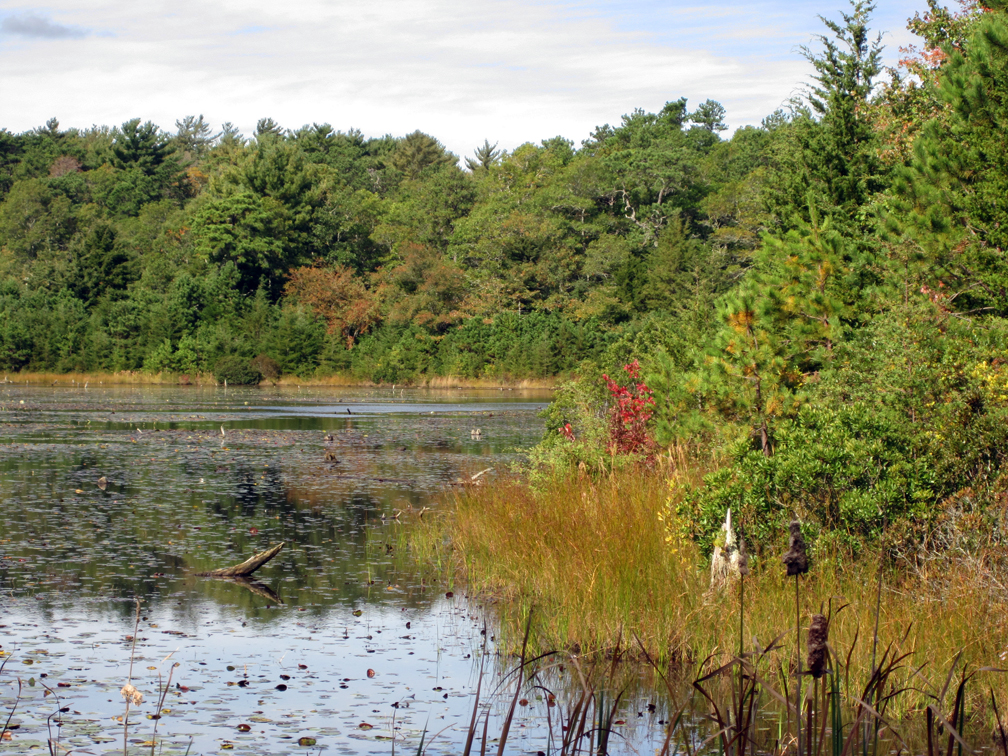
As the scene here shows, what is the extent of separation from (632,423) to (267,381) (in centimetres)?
5068

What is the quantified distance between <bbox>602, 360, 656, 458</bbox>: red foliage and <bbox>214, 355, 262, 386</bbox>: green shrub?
159 ft

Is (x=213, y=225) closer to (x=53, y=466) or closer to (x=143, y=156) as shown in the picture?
(x=143, y=156)

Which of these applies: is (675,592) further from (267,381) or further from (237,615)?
(267,381)

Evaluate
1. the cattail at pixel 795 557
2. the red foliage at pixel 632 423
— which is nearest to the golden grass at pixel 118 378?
the red foliage at pixel 632 423

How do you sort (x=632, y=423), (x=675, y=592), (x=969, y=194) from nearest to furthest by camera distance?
(x=675, y=592), (x=969, y=194), (x=632, y=423)

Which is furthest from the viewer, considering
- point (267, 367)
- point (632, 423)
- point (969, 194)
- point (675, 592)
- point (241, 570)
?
point (267, 367)

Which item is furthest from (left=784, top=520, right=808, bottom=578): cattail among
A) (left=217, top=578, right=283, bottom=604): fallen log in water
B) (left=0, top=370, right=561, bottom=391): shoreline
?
(left=0, top=370, right=561, bottom=391): shoreline

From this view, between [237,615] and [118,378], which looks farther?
[118,378]

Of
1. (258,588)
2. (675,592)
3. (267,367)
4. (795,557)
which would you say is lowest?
(258,588)

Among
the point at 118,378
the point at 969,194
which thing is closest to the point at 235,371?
the point at 118,378

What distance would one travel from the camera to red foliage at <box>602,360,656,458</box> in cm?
1539

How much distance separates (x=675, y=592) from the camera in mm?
8633

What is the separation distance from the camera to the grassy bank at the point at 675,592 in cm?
716

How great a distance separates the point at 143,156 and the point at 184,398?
4106cm
